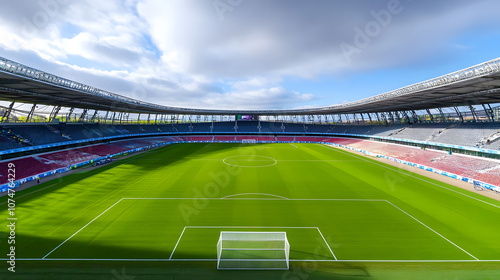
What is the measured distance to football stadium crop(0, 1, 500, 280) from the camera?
418 inches

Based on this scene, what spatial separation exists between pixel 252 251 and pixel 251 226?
3063mm

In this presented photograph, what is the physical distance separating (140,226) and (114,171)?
1896 cm

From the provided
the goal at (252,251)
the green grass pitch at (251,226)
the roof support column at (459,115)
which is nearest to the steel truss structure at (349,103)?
the roof support column at (459,115)

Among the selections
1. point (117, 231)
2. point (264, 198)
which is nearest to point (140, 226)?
point (117, 231)

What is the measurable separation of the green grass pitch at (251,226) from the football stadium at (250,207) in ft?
0.30

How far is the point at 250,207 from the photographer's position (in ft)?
57.3

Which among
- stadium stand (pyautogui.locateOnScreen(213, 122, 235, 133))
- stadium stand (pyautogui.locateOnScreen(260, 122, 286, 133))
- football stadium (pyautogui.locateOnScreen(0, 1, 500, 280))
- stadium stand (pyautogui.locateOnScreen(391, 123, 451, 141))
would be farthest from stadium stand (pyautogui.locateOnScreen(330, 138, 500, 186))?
stadium stand (pyautogui.locateOnScreen(213, 122, 235, 133))

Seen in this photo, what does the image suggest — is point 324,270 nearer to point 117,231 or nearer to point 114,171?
point 117,231

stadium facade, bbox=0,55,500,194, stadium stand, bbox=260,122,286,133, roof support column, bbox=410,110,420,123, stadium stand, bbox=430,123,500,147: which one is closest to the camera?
stadium facade, bbox=0,55,500,194

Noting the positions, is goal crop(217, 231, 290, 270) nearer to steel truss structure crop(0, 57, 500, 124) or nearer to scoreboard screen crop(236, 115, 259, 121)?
steel truss structure crop(0, 57, 500, 124)

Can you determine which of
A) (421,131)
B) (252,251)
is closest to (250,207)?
(252,251)

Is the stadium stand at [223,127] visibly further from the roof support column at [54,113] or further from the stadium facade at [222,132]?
the roof support column at [54,113]

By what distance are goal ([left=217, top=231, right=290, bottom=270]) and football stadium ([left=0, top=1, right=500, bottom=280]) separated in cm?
6

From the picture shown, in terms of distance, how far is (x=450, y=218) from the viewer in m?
15.9
